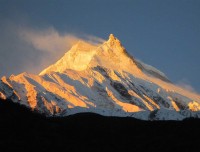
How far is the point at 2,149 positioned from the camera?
60938mm

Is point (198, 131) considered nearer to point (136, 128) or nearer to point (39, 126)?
point (136, 128)

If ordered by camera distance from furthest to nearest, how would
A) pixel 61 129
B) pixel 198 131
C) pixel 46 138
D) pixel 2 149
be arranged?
pixel 198 131 → pixel 61 129 → pixel 46 138 → pixel 2 149

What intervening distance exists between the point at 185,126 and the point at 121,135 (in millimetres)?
13154

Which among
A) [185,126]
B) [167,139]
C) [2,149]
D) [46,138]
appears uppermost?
[185,126]

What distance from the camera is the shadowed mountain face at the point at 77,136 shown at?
67000 millimetres

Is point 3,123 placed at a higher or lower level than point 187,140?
lower

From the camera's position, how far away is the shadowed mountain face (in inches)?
2638

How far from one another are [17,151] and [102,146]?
14.1 m

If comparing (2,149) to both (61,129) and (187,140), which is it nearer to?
(61,129)

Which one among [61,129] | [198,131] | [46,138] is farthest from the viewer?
[198,131]

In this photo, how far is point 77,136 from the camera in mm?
78875

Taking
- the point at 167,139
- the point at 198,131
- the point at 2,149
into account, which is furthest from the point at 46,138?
the point at 198,131

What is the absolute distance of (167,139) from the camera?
79.1 metres

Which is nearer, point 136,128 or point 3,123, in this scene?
point 3,123
